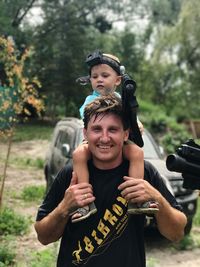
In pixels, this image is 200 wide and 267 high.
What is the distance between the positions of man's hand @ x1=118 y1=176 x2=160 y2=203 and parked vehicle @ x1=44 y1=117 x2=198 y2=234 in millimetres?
3961

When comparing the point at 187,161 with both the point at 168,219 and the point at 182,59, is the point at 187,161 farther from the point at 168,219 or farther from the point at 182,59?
the point at 182,59

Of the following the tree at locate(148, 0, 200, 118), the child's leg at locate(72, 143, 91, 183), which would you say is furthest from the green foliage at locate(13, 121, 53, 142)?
the child's leg at locate(72, 143, 91, 183)

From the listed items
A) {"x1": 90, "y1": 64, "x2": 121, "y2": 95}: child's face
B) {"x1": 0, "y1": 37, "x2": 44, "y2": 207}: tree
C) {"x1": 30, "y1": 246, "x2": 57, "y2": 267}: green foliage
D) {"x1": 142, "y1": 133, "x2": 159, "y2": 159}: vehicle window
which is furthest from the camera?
{"x1": 142, "y1": 133, "x2": 159, "y2": 159}: vehicle window

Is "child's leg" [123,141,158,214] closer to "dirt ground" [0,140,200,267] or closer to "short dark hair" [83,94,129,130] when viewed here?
"short dark hair" [83,94,129,130]

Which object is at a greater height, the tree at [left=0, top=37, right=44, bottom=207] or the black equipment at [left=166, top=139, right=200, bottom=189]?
the tree at [left=0, top=37, right=44, bottom=207]

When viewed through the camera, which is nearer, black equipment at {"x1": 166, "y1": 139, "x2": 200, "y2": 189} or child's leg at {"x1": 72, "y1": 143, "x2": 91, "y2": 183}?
black equipment at {"x1": 166, "y1": 139, "x2": 200, "y2": 189}

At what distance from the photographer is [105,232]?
2229mm

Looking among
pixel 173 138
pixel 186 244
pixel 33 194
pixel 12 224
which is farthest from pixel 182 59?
pixel 12 224

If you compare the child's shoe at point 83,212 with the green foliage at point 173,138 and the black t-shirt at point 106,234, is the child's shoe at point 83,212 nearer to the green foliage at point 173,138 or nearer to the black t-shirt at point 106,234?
the black t-shirt at point 106,234

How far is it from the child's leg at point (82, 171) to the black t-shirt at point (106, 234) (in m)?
0.05

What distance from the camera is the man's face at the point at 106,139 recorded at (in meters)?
2.25

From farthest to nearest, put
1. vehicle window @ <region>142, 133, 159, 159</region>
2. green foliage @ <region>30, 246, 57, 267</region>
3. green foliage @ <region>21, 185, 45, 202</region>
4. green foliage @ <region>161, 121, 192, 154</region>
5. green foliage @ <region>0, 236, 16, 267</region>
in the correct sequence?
1. green foliage @ <region>161, 121, 192, 154</region>
2. green foliage @ <region>21, 185, 45, 202</region>
3. vehicle window @ <region>142, 133, 159, 159</region>
4. green foliage @ <region>0, 236, 16, 267</region>
5. green foliage @ <region>30, 246, 57, 267</region>

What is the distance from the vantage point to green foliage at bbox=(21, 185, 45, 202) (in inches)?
402

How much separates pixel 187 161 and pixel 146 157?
19.5ft
